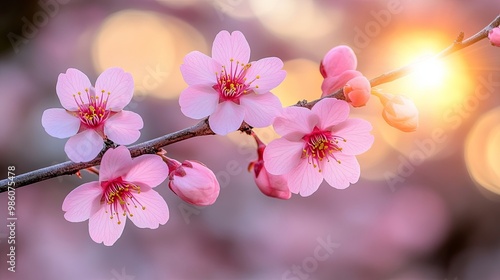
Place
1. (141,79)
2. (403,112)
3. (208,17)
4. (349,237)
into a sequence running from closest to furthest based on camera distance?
(403,112) → (141,79) → (349,237) → (208,17)

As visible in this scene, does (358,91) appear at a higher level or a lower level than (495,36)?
lower

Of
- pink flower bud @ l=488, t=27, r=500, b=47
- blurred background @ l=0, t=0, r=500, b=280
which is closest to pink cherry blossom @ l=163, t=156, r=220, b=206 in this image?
pink flower bud @ l=488, t=27, r=500, b=47

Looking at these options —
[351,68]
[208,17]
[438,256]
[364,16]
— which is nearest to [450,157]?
[438,256]

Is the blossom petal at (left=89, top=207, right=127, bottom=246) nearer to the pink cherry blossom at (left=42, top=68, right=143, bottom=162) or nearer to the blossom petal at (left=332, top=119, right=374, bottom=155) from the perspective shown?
the pink cherry blossom at (left=42, top=68, right=143, bottom=162)

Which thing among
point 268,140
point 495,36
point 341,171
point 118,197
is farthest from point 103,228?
point 268,140

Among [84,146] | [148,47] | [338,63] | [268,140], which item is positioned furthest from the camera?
[148,47]

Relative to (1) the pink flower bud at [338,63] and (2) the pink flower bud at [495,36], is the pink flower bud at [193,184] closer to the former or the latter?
(1) the pink flower bud at [338,63]

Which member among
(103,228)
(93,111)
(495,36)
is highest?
(495,36)

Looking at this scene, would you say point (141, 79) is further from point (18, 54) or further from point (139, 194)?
point (139, 194)

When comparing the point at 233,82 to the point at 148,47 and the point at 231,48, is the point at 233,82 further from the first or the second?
the point at 148,47
